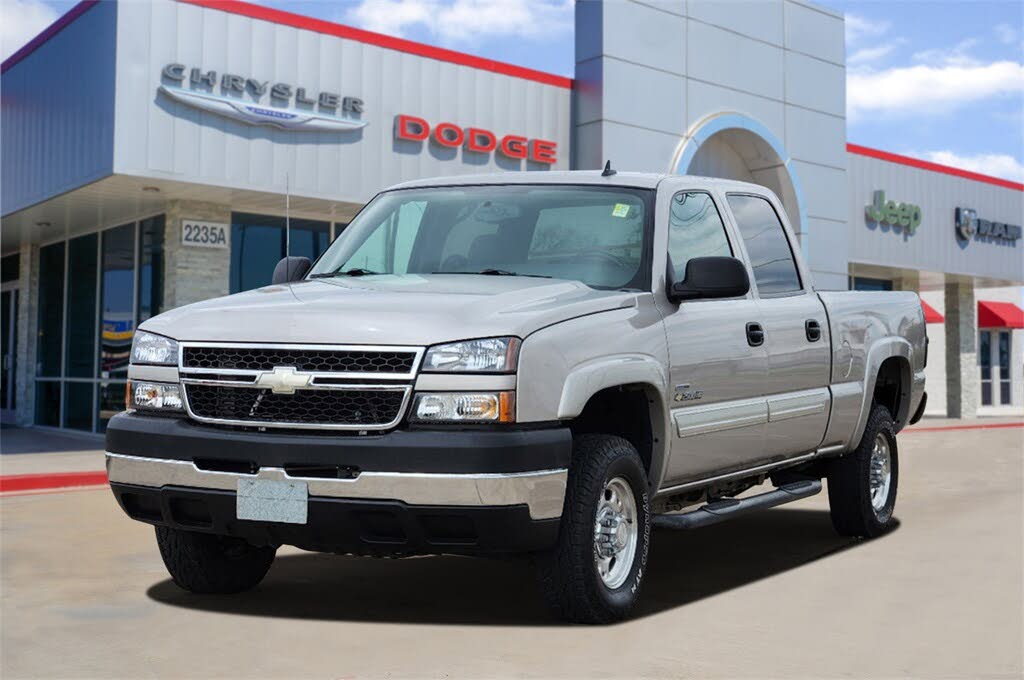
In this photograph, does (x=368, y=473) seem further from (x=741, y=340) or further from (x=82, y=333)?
(x=82, y=333)

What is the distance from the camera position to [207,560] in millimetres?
6121

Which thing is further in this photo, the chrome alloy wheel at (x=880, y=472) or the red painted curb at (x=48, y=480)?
the red painted curb at (x=48, y=480)

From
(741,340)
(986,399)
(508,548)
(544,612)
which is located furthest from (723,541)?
(986,399)

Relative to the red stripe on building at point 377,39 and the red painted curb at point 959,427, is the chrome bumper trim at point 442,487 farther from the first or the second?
the red painted curb at point 959,427

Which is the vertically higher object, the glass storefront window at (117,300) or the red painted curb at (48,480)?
the glass storefront window at (117,300)

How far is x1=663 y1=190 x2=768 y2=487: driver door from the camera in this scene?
6.14m

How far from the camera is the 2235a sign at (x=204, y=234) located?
17.6 meters

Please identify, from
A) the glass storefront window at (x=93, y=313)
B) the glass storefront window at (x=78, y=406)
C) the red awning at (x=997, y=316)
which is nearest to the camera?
the glass storefront window at (x=93, y=313)

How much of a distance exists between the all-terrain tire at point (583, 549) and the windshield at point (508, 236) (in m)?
0.95

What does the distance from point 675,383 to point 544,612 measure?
1.23 meters

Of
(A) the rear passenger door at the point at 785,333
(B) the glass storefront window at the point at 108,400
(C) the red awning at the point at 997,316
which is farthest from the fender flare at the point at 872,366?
(C) the red awning at the point at 997,316

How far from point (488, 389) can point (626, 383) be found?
0.87 metres

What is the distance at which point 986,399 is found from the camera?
38.4m

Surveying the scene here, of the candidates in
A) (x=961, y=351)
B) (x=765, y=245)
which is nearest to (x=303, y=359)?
(x=765, y=245)
